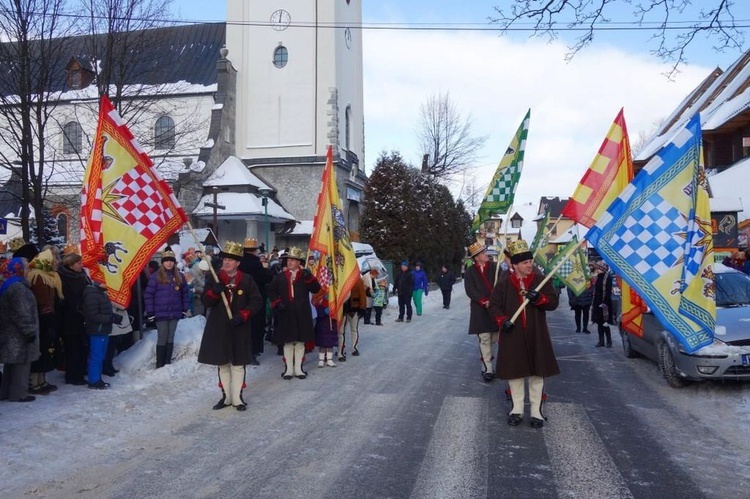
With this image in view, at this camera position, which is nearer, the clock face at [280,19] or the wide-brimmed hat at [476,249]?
the wide-brimmed hat at [476,249]

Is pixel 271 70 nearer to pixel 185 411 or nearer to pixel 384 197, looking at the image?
pixel 384 197

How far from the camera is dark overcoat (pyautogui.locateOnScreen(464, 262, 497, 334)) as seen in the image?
949 cm

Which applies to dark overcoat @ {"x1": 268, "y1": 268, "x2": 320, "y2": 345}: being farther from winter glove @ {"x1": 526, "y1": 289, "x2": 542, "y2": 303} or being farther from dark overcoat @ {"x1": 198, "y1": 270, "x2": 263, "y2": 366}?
winter glove @ {"x1": 526, "y1": 289, "x2": 542, "y2": 303}

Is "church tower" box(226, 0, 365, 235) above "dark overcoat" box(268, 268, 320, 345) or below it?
above

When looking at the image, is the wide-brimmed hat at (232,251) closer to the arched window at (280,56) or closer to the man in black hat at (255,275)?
the man in black hat at (255,275)

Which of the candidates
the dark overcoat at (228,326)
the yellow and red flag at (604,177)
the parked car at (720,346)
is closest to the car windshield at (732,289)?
the parked car at (720,346)

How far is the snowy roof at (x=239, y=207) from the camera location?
33781mm

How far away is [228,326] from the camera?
7.71 m

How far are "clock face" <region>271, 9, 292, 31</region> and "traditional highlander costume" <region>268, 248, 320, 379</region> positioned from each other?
31.2 m

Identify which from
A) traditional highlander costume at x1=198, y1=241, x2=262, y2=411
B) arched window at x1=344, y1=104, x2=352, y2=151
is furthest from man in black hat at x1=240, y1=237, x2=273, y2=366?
arched window at x1=344, y1=104, x2=352, y2=151

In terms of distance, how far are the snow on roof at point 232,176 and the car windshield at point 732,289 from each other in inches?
1113

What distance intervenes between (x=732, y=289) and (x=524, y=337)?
16.1 ft

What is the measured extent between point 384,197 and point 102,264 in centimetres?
3331

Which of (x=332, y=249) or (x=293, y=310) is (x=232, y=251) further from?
(x=332, y=249)
